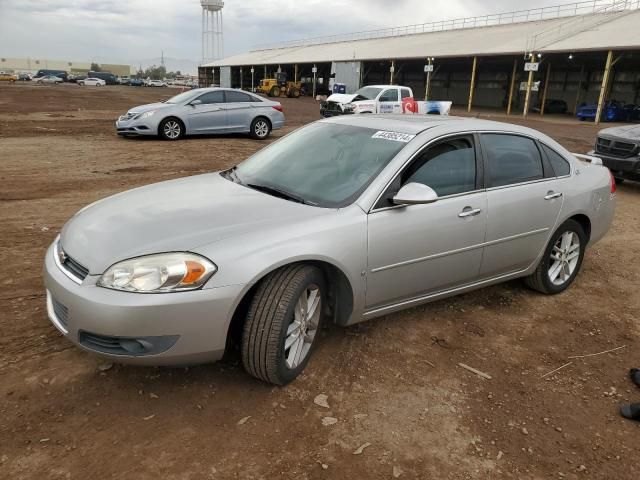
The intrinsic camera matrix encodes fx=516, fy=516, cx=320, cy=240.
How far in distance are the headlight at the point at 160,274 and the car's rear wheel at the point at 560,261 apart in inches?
121

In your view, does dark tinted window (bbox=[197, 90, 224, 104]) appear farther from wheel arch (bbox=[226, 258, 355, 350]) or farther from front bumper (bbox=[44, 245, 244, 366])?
front bumper (bbox=[44, 245, 244, 366])

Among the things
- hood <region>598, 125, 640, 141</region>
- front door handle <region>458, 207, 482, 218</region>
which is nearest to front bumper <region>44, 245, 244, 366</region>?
front door handle <region>458, 207, 482, 218</region>

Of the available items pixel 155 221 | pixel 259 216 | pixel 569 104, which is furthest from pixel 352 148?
pixel 569 104

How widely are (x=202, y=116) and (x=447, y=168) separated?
10977 mm

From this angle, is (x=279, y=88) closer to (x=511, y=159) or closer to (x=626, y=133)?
(x=626, y=133)

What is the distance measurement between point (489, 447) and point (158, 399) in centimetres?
178

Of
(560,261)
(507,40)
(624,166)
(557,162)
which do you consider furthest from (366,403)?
(507,40)

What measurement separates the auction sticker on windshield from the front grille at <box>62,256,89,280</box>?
7.03 feet

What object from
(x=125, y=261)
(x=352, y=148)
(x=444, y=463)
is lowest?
(x=444, y=463)

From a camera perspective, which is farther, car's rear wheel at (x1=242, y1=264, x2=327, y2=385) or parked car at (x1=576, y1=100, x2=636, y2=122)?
parked car at (x1=576, y1=100, x2=636, y2=122)

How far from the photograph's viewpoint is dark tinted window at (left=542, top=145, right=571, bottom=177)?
443cm

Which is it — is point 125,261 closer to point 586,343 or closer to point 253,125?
point 586,343

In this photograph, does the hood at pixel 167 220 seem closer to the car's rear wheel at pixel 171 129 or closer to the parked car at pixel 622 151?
the parked car at pixel 622 151

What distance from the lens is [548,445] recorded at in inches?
105
